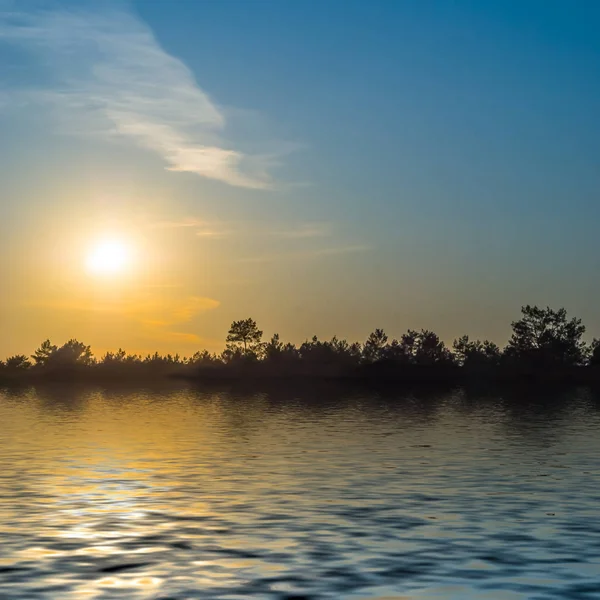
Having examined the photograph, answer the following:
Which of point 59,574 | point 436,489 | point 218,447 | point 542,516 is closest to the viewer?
point 59,574

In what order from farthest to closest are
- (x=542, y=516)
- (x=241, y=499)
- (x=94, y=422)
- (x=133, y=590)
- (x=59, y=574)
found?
(x=94, y=422)
(x=241, y=499)
(x=542, y=516)
(x=59, y=574)
(x=133, y=590)

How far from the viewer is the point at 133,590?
73.6 feet

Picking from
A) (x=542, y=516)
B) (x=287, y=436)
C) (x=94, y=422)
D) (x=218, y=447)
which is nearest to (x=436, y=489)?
(x=542, y=516)

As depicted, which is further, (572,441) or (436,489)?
(572,441)

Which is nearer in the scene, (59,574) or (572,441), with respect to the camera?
(59,574)

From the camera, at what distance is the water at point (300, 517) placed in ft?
76.4

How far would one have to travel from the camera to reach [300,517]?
33.3 m

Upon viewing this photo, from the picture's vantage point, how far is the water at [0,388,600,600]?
2330cm

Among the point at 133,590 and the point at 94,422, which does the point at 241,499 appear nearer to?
the point at 133,590

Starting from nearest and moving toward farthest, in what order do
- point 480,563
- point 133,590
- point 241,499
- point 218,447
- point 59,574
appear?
point 133,590 < point 59,574 < point 480,563 < point 241,499 < point 218,447

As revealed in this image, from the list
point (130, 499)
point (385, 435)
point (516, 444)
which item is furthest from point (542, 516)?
point (385, 435)

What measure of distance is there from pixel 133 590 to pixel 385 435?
172 ft

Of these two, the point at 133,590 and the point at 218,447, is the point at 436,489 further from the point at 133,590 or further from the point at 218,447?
the point at 218,447

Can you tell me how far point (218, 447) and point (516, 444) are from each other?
66.2 ft
